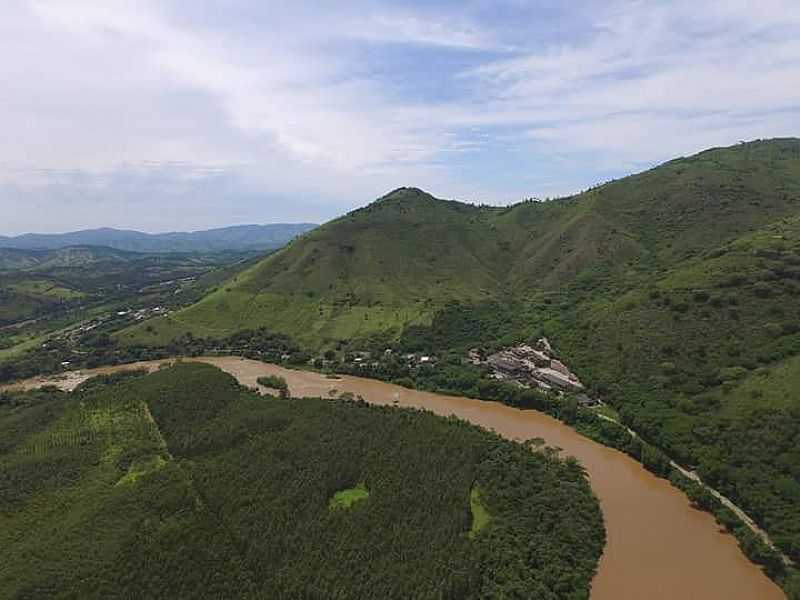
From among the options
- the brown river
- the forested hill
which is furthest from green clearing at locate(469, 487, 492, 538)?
the forested hill

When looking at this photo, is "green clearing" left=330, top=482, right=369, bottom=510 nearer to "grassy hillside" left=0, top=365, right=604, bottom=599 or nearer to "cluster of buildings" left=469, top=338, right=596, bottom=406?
"grassy hillside" left=0, top=365, right=604, bottom=599

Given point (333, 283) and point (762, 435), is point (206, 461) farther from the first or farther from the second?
point (333, 283)

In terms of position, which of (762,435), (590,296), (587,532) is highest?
(590,296)

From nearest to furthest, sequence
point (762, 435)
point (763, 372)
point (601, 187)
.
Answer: point (762, 435) < point (763, 372) < point (601, 187)

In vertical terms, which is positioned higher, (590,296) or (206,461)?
(590,296)

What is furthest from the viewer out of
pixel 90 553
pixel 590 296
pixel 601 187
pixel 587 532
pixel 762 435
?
pixel 601 187

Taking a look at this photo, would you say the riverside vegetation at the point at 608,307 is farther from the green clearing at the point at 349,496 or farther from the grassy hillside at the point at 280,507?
the green clearing at the point at 349,496

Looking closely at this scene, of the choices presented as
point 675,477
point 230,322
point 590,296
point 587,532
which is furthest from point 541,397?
point 230,322
